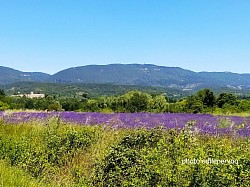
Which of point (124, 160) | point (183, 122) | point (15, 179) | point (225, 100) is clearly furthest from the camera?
point (225, 100)

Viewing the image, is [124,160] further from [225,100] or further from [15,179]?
[225,100]

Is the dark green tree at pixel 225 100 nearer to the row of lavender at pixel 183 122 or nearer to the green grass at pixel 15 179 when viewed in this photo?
the row of lavender at pixel 183 122

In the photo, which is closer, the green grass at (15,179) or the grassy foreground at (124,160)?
the grassy foreground at (124,160)

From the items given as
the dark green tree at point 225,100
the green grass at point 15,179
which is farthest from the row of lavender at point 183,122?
the dark green tree at point 225,100

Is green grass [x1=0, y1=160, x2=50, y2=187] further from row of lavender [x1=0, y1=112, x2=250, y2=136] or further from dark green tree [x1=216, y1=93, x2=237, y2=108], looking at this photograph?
dark green tree [x1=216, y1=93, x2=237, y2=108]

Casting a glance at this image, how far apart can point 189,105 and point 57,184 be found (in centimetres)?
1659

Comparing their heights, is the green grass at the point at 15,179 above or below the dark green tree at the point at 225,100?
below

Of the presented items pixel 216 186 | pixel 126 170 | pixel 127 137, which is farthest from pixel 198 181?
pixel 127 137

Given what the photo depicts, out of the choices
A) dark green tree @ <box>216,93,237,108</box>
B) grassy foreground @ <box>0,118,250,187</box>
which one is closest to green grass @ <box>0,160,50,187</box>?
grassy foreground @ <box>0,118,250,187</box>

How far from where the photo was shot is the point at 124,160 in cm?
510

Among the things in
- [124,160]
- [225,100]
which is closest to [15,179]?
[124,160]

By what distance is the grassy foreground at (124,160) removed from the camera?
4.05m

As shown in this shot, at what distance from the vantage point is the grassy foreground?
405 centimetres

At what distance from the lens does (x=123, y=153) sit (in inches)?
206
